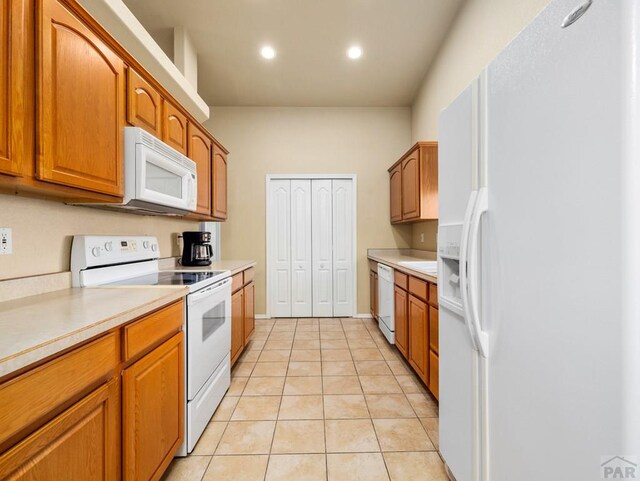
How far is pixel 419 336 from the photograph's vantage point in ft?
7.54

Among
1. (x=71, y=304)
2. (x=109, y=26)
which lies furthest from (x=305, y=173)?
(x=71, y=304)

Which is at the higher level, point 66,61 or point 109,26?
point 109,26

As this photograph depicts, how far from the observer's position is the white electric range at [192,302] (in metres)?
1.66

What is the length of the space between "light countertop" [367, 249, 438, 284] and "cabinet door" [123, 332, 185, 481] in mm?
1532

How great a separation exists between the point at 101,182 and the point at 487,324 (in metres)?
1.77

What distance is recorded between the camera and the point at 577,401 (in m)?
0.69

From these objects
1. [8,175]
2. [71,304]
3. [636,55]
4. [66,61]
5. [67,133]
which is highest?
[66,61]

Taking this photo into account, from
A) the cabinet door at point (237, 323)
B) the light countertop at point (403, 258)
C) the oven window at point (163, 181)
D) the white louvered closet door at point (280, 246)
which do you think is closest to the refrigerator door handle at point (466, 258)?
the light countertop at point (403, 258)

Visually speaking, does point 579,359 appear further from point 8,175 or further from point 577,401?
point 8,175

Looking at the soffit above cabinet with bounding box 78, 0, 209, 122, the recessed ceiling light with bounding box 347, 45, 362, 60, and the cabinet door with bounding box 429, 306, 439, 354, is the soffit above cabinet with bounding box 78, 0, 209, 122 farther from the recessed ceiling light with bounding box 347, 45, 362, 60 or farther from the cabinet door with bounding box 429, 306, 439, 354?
the cabinet door with bounding box 429, 306, 439, 354

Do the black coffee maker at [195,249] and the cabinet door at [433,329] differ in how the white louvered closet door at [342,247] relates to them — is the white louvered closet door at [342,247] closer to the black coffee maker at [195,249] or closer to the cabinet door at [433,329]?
the black coffee maker at [195,249]

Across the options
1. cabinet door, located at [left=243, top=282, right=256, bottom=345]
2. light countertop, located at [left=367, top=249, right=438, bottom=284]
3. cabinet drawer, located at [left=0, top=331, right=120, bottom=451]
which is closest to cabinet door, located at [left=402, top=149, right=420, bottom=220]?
light countertop, located at [left=367, top=249, right=438, bottom=284]

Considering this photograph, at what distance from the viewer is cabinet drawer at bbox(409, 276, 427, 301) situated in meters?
2.16

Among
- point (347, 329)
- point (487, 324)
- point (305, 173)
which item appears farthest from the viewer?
point (305, 173)
